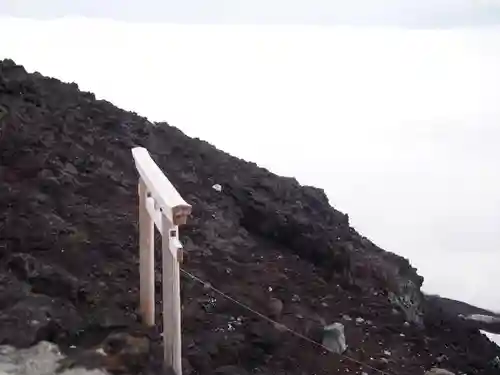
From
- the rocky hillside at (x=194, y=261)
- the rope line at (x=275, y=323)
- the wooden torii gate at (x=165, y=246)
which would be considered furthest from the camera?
the rope line at (x=275, y=323)

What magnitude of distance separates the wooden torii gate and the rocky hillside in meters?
0.17

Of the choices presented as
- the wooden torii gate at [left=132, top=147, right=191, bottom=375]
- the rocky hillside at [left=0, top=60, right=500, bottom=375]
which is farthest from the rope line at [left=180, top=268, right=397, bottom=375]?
the wooden torii gate at [left=132, top=147, right=191, bottom=375]

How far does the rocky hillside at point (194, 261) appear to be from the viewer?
16.3ft

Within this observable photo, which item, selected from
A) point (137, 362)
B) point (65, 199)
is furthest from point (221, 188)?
point (137, 362)

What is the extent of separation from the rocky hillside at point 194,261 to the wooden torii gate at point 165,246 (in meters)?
→ 0.17

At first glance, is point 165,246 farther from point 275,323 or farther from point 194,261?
point 194,261

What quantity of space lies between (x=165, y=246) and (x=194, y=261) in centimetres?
297

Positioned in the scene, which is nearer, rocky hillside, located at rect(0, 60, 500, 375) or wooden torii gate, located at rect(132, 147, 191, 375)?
wooden torii gate, located at rect(132, 147, 191, 375)

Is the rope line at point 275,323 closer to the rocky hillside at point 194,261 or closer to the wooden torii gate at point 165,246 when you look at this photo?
the rocky hillside at point 194,261

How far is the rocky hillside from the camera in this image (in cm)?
498

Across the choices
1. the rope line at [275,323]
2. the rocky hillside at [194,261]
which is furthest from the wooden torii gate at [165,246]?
the rope line at [275,323]

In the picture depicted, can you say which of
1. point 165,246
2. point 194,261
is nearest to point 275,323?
point 194,261

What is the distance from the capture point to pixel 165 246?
159 inches

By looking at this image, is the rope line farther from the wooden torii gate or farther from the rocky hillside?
the wooden torii gate
